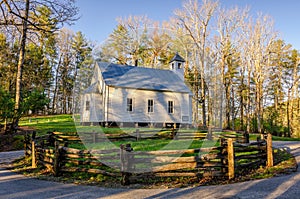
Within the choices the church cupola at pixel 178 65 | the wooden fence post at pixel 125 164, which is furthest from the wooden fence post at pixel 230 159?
the church cupola at pixel 178 65

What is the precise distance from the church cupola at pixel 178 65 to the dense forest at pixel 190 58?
6.73 ft

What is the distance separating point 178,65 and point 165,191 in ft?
63.8

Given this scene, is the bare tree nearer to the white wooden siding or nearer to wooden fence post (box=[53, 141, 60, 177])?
the white wooden siding

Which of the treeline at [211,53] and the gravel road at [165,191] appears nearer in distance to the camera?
the gravel road at [165,191]

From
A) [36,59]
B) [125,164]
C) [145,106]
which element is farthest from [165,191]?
[36,59]

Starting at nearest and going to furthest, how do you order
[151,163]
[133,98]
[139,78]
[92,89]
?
[151,163]
[92,89]
[133,98]
[139,78]

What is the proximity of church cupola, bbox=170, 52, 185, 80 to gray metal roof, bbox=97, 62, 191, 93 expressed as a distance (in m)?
1.14

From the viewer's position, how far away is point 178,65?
23.7 metres

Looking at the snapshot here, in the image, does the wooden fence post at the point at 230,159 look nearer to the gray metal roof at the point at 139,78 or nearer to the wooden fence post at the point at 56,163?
the wooden fence post at the point at 56,163

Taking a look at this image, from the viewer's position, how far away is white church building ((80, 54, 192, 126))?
61.6ft

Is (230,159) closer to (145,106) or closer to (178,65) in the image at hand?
(145,106)

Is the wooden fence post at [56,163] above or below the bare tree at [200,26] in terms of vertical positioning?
below

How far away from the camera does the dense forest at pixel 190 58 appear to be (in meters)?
17.2

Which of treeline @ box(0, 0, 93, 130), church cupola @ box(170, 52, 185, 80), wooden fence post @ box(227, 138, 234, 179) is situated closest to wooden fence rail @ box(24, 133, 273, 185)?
wooden fence post @ box(227, 138, 234, 179)
